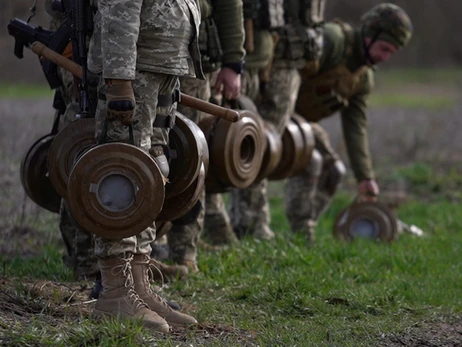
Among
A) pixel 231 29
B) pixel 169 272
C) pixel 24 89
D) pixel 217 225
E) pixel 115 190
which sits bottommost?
pixel 24 89

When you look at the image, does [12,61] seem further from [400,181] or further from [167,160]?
[167,160]

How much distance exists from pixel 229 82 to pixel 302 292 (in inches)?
55.0

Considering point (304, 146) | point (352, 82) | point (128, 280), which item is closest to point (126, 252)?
point (128, 280)

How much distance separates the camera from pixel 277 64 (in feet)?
28.3

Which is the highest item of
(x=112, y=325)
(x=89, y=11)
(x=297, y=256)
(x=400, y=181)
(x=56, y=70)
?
(x=89, y=11)

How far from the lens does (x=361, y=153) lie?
977 centimetres

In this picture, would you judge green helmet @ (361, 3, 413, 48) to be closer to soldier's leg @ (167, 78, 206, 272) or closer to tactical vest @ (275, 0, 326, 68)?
tactical vest @ (275, 0, 326, 68)

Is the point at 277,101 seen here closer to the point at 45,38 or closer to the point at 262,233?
the point at 262,233

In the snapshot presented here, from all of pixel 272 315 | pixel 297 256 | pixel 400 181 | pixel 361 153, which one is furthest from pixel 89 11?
pixel 400 181

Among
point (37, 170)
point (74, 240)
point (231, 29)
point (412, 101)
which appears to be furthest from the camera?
point (412, 101)

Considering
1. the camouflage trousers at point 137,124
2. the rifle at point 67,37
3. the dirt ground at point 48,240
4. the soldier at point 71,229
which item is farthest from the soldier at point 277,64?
the camouflage trousers at point 137,124

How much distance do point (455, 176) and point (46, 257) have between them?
25.8 ft

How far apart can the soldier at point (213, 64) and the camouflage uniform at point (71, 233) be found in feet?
2.71

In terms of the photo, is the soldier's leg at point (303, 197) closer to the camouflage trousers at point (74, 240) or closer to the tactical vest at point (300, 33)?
the tactical vest at point (300, 33)
